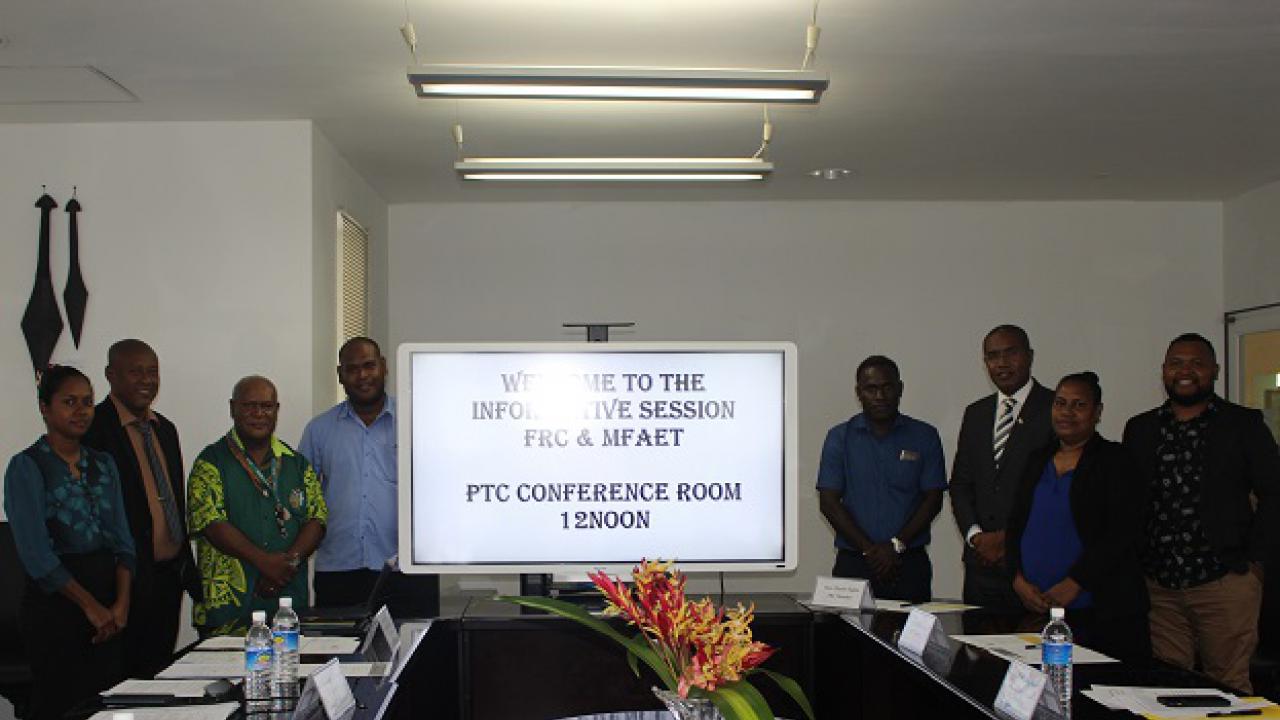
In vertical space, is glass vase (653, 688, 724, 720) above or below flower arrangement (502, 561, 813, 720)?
below

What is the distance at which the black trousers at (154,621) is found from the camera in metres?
4.36

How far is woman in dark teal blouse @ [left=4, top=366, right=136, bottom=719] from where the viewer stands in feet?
12.9

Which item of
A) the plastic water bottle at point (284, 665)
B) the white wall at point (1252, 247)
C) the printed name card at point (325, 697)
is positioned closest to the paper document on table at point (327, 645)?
the plastic water bottle at point (284, 665)

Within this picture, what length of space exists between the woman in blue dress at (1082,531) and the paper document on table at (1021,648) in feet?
1.67

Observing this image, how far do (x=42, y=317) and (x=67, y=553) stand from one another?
2.00m

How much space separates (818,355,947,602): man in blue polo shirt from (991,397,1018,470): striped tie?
0.38 meters

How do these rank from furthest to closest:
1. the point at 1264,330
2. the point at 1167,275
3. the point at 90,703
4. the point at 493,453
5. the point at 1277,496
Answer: the point at 1167,275 < the point at 1264,330 < the point at 1277,496 < the point at 493,453 < the point at 90,703

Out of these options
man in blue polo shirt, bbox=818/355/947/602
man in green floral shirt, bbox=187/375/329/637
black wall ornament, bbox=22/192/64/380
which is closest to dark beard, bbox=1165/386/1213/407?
man in blue polo shirt, bbox=818/355/947/602

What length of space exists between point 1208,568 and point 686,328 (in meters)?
4.22

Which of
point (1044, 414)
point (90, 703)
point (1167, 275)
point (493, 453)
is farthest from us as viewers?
point (1167, 275)

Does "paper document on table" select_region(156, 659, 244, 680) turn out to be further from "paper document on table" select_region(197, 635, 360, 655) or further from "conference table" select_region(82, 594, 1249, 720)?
"conference table" select_region(82, 594, 1249, 720)

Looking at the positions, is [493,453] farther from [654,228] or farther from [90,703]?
[654,228]

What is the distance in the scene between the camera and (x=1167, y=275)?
8.27 metres

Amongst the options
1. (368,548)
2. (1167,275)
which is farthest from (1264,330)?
(368,548)
